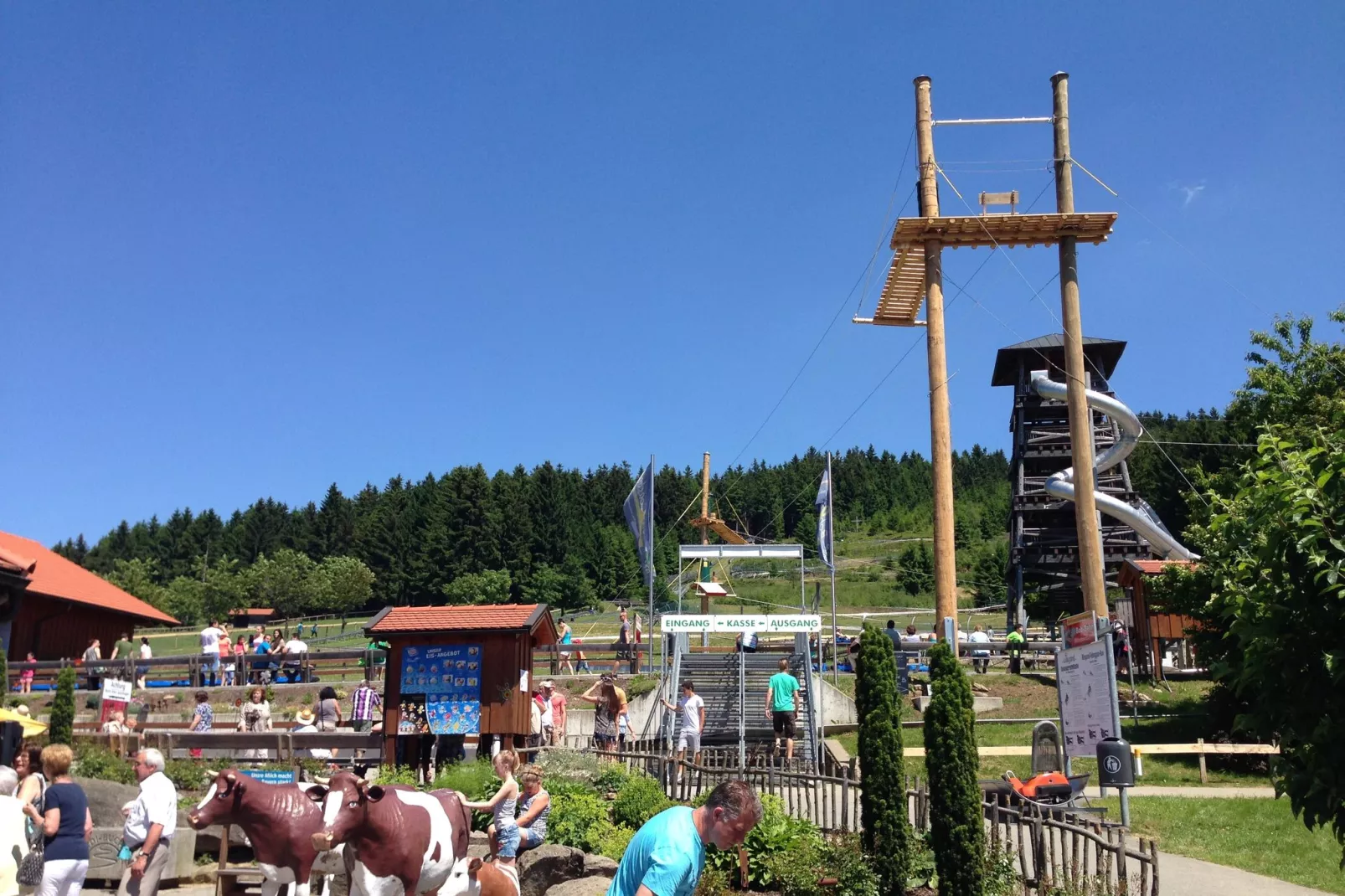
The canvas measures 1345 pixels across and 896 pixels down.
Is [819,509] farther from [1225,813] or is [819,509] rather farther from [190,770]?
[190,770]

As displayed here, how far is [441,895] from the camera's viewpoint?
26.6ft

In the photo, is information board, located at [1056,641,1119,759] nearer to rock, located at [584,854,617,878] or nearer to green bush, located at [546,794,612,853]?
rock, located at [584,854,617,878]

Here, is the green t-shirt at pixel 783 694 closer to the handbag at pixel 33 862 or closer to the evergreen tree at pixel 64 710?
the evergreen tree at pixel 64 710

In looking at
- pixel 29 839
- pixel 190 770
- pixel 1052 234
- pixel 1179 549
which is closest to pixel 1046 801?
pixel 1052 234

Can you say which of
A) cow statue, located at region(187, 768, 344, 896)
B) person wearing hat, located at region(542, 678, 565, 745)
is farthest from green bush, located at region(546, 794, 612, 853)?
person wearing hat, located at region(542, 678, 565, 745)

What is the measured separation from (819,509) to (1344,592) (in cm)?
1756

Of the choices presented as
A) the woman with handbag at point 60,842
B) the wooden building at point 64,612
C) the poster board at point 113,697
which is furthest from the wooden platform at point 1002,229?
the wooden building at point 64,612

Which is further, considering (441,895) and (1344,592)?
(441,895)

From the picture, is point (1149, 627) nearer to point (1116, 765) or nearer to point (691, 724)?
point (691, 724)

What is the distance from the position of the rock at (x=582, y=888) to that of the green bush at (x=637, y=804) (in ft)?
7.13

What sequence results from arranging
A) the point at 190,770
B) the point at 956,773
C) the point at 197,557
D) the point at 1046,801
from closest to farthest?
1. the point at 956,773
2. the point at 1046,801
3. the point at 190,770
4. the point at 197,557

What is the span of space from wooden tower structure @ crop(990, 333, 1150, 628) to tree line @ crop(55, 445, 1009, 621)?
2057 cm

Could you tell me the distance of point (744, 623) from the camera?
76.5ft

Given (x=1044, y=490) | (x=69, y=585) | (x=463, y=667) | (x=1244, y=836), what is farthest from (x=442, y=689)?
(x=1044, y=490)
